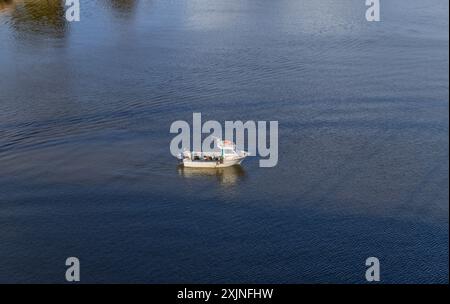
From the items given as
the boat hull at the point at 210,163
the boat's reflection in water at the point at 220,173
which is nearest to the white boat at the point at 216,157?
the boat hull at the point at 210,163

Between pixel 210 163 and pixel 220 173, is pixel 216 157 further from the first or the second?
pixel 220 173

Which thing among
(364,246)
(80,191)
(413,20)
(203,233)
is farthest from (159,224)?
(413,20)

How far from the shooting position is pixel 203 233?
39.4 metres

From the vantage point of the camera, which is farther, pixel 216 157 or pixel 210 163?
pixel 216 157

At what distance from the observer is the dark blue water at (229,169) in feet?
124

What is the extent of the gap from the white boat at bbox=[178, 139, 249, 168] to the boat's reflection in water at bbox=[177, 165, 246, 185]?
0.28 meters

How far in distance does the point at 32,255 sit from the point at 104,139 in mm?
14493

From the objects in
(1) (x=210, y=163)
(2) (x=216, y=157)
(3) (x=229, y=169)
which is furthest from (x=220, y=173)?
(2) (x=216, y=157)

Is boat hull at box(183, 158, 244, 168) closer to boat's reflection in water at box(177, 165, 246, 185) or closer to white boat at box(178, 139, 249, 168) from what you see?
white boat at box(178, 139, 249, 168)

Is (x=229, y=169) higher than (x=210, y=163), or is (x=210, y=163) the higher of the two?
(x=210, y=163)

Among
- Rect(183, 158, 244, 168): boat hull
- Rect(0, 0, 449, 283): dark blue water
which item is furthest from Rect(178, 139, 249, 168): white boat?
Rect(0, 0, 449, 283): dark blue water

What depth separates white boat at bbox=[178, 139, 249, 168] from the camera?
47.2m

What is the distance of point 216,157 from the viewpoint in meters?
47.8

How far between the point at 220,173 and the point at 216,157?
4.16 feet
